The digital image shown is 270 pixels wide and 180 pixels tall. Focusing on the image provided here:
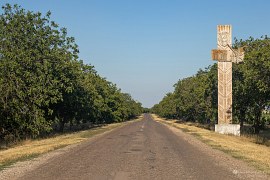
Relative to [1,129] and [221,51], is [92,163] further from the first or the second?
[221,51]

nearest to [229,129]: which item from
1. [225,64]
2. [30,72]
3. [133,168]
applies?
[225,64]

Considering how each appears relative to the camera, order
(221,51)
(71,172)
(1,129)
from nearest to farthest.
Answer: (71,172) → (1,129) → (221,51)

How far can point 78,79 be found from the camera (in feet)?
121

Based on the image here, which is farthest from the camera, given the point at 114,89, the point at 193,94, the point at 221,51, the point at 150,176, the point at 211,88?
the point at 114,89

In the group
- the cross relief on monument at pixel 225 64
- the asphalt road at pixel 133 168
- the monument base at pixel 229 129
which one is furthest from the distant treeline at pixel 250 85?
the asphalt road at pixel 133 168

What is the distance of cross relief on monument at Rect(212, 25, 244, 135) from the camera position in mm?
35625

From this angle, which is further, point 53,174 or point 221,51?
point 221,51

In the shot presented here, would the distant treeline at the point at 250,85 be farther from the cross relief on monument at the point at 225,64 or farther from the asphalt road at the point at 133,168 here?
the asphalt road at the point at 133,168

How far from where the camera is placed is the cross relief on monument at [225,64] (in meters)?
35.6

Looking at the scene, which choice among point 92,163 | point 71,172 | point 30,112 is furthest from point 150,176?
point 30,112

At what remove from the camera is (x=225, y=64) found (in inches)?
1412

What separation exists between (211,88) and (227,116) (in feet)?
30.5

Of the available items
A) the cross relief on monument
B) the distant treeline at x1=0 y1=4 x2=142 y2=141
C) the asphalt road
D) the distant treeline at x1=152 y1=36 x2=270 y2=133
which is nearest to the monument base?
the cross relief on monument

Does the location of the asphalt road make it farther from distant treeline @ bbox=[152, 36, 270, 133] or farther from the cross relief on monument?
the cross relief on monument
